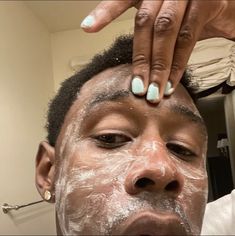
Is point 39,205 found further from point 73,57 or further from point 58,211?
point 58,211

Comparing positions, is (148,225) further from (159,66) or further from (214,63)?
(214,63)

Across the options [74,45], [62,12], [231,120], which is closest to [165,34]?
[231,120]

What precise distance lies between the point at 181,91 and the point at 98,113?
0.20 metres

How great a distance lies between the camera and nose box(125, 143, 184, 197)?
61 cm

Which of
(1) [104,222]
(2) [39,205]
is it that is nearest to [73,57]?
(2) [39,205]

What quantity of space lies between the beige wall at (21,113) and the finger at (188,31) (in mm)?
1297

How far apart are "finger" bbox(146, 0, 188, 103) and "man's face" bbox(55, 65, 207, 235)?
0.33 ft

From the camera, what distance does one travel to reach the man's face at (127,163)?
61 centimetres

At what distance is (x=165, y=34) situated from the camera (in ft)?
1.96

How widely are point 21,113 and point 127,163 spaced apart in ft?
4.75

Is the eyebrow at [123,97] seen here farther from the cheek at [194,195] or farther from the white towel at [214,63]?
the white towel at [214,63]

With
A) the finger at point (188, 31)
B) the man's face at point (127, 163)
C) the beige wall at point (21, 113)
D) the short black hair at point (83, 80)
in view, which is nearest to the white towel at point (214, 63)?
the beige wall at point (21, 113)

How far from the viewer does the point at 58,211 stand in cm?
73

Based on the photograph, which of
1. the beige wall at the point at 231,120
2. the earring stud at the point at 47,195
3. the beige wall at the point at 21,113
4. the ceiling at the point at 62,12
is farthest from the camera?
the ceiling at the point at 62,12
